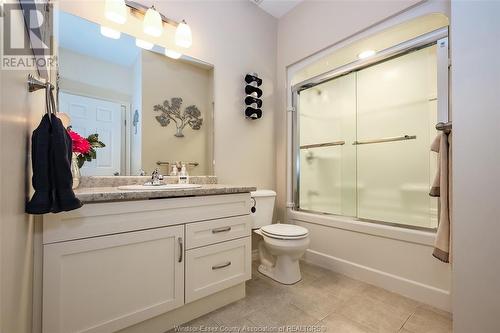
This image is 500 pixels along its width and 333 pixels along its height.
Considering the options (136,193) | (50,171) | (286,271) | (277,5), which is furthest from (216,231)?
(277,5)

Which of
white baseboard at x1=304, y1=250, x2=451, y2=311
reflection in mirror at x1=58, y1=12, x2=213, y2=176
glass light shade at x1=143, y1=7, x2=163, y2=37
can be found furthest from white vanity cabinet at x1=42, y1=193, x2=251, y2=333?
glass light shade at x1=143, y1=7, x2=163, y2=37

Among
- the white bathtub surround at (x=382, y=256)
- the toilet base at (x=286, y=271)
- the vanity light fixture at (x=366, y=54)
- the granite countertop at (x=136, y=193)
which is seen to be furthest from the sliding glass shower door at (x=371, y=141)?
the granite countertop at (x=136, y=193)

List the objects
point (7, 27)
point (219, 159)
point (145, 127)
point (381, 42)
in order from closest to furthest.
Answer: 1. point (7, 27)
2. point (145, 127)
3. point (381, 42)
4. point (219, 159)

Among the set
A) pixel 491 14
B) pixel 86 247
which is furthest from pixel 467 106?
pixel 86 247

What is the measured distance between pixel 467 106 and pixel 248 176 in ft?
5.48

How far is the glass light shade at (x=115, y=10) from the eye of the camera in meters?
1.47

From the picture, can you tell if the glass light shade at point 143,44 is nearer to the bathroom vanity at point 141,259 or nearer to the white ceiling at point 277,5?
the bathroom vanity at point 141,259

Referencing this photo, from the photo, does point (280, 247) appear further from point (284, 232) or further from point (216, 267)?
point (216, 267)

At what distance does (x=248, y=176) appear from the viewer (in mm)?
2295

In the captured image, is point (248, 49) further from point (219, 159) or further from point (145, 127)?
point (145, 127)

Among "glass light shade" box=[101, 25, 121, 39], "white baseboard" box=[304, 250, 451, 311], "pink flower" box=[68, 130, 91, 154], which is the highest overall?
"glass light shade" box=[101, 25, 121, 39]

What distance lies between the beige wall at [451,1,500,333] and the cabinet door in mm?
1403

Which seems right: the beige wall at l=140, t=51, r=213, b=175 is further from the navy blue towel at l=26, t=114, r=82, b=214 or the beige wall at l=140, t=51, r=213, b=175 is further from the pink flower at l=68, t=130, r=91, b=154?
the navy blue towel at l=26, t=114, r=82, b=214

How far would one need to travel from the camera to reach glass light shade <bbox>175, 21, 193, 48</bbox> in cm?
177
